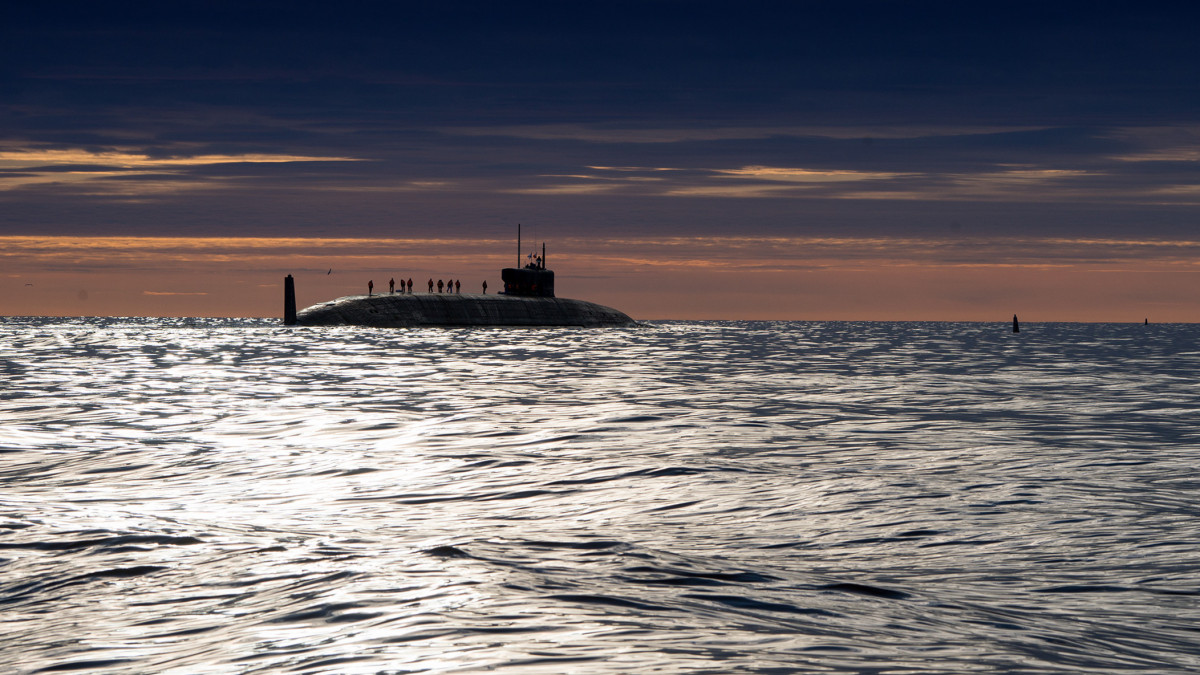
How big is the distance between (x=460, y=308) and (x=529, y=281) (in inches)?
513

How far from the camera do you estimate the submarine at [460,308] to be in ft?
402

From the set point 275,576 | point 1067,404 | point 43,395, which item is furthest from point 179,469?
point 1067,404

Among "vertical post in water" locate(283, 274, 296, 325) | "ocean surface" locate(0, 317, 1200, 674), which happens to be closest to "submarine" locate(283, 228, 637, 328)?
"vertical post in water" locate(283, 274, 296, 325)

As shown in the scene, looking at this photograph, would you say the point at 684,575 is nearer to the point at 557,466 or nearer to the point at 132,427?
the point at 557,466

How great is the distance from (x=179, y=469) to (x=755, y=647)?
1330 cm

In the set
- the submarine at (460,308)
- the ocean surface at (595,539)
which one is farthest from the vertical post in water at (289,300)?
the ocean surface at (595,539)

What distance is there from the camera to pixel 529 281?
13550 centimetres

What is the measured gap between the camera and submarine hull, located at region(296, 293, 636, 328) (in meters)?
122

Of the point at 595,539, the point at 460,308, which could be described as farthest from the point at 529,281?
the point at 595,539

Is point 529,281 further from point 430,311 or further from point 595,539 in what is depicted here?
point 595,539

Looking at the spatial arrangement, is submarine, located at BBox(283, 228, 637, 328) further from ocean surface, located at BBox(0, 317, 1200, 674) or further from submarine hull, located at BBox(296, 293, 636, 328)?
ocean surface, located at BBox(0, 317, 1200, 674)

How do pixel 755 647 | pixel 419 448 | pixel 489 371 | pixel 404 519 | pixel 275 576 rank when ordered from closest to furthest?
pixel 755 647 < pixel 275 576 < pixel 404 519 < pixel 419 448 < pixel 489 371

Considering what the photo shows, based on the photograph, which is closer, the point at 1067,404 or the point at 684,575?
the point at 684,575

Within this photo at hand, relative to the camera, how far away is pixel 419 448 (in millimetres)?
21875
